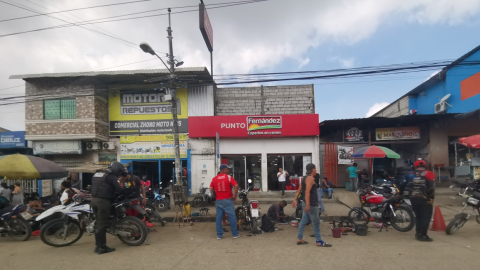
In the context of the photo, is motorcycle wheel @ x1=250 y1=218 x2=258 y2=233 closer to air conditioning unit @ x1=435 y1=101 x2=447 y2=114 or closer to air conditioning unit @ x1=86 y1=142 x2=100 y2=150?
air conditioning unit @ x1=86 y1=142 x2=100 y2=150

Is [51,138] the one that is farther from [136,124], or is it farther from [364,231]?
[364,231]

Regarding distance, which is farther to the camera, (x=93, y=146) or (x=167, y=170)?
(x=167, y=170)

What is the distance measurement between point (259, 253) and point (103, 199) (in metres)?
3.19

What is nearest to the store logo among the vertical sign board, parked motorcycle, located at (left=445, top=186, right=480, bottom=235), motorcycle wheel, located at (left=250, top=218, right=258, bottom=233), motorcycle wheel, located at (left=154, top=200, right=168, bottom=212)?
the vertical sign board

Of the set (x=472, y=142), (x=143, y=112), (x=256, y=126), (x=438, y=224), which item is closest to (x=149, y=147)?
(x=143, y=112)

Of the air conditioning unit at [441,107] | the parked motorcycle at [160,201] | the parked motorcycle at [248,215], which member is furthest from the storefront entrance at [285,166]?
the air conditioning unit at [441,107]

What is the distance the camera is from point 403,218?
285 inches

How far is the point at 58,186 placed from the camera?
54.3 ft

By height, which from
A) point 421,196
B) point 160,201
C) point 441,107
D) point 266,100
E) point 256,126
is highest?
point 266,100

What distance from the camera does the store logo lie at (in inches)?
583

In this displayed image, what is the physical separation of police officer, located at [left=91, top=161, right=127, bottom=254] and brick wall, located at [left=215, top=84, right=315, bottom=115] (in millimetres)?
10075

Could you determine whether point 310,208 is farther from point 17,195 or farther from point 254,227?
point 17,195

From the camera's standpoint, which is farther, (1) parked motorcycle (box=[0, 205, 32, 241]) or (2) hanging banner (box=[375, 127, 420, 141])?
(2) hanging banner (box=[375, 127, 420, 141])

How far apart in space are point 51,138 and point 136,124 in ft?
13.5
